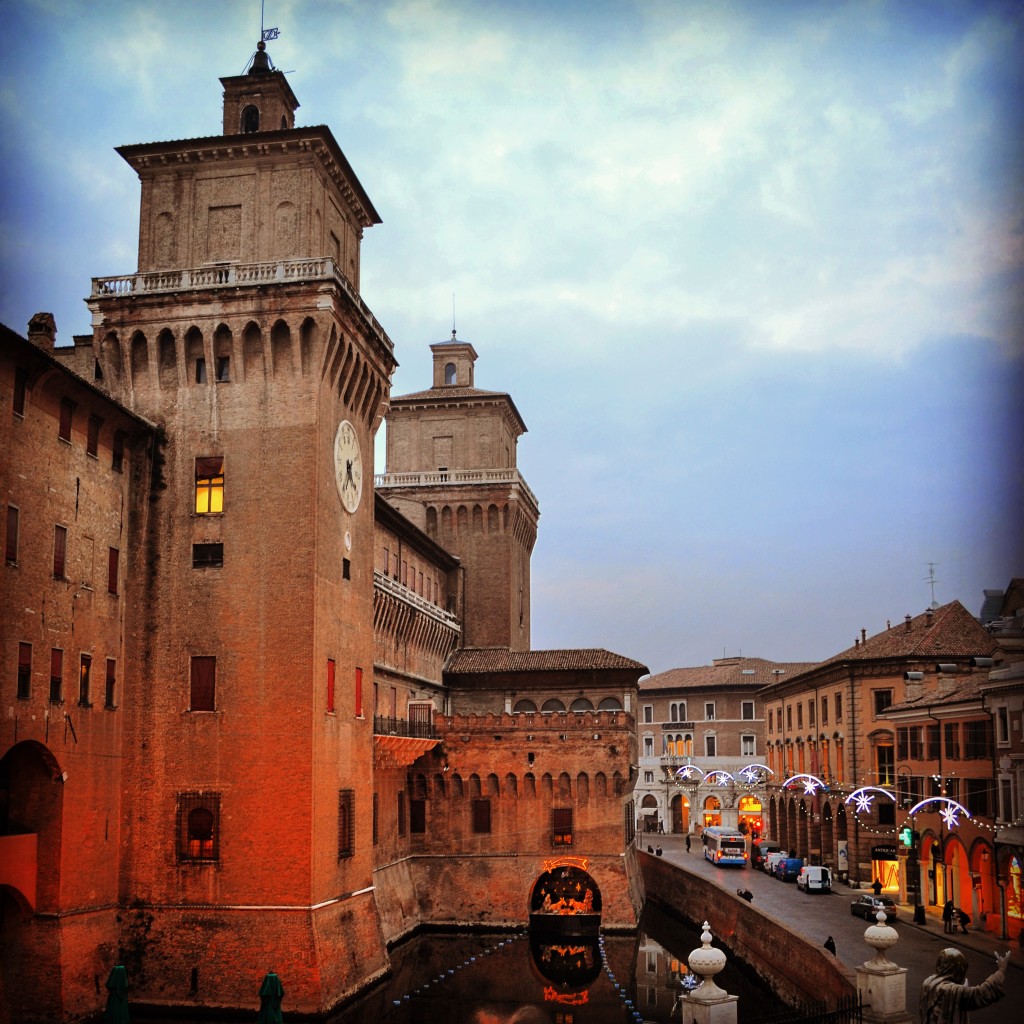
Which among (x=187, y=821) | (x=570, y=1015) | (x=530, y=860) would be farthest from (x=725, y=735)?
(x=187, y=821)

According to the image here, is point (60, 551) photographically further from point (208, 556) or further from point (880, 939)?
point (880, 939)

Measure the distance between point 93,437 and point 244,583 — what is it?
587 centimetres

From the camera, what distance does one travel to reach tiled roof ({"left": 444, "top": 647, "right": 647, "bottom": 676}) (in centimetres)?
5928

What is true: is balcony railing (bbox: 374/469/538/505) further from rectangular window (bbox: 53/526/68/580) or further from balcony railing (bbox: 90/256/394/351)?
rectangular window (bbox: 53/526/68/580)

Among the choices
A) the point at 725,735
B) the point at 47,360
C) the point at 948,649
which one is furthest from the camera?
the point at 725,735

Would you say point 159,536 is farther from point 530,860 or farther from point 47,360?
point 530,860

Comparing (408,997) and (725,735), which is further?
(725,735)

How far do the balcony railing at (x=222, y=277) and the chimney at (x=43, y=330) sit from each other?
2.46 meters

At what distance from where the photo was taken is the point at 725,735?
9525 cm

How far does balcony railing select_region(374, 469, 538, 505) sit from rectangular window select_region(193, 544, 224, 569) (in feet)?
101

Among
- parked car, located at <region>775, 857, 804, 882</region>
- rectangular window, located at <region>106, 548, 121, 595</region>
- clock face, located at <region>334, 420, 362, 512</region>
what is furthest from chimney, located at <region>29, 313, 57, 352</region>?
parked car, located at <region>775, 857, 804, 882</region>

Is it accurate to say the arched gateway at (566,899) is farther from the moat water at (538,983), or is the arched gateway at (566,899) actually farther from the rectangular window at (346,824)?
the rectangular window at (346,824)

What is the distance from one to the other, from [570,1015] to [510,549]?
102ft

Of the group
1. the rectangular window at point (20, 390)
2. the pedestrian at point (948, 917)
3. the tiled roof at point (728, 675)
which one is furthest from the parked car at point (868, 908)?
the tiled roof at point (728, 675)
